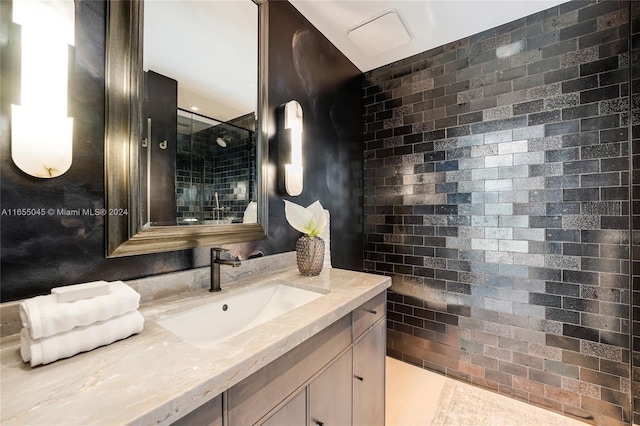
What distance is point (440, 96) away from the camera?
91.0 inches

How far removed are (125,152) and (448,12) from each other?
88.2 inches

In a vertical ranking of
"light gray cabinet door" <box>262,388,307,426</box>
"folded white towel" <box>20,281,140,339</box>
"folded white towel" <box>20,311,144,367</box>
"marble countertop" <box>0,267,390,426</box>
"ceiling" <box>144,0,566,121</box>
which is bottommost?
"light gray cabinet door" <box>262,388,307,426</box>

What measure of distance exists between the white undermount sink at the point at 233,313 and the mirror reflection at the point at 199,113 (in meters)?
0.40

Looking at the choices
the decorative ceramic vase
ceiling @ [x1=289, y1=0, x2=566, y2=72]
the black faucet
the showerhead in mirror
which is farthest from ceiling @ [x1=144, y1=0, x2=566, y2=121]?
the decorative ceramic vase

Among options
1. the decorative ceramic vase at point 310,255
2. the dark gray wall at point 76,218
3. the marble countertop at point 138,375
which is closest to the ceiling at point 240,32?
the dark gray wall at point 76,218

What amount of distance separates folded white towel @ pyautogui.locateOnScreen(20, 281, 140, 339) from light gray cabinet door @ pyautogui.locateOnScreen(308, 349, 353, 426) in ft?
2.17

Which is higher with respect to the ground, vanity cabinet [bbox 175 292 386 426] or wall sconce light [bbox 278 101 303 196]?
wall sconce light [bbox 278 101 303 196]

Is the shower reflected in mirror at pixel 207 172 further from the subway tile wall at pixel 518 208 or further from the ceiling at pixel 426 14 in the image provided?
the subway tile wall at pixel 518 208

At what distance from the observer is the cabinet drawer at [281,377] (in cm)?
69

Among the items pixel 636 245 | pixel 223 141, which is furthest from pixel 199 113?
pixel 636 245

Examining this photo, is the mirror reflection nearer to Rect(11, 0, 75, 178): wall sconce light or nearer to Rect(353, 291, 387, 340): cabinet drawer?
Rect(11, 0, 75, 178): wall sconce light

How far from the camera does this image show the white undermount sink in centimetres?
100

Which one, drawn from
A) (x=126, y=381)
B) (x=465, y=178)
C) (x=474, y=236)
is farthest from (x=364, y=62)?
(x=126, y=381)

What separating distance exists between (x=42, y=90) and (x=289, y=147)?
109cm
